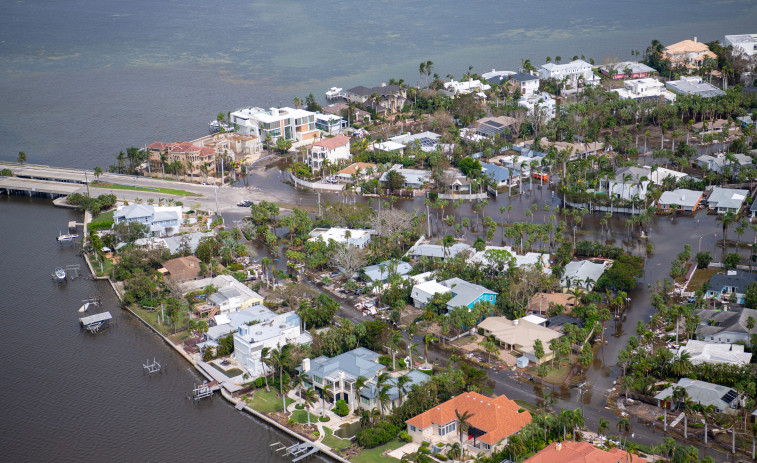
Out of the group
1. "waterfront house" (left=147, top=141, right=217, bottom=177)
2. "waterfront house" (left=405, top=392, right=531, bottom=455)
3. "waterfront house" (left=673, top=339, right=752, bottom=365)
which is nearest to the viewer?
"waterfront house" (left=405, top=392, right=531, bottom=455)

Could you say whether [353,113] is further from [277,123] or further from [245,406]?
[245,406]

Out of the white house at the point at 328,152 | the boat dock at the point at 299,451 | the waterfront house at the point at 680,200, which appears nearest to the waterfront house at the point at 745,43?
the waterfront house at the point at 680,200

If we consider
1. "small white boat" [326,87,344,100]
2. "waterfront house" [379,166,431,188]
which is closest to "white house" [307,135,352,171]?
Result: "waterfront house" [379,166,431,188]

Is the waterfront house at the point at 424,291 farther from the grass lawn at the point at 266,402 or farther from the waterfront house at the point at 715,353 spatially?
the waterfront house at the point at 715,353

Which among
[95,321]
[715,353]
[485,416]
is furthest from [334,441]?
[95,321]

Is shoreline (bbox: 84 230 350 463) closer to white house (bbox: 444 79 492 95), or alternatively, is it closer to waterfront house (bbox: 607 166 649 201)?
→ waterfront house (bbox: 607 166 649 201)

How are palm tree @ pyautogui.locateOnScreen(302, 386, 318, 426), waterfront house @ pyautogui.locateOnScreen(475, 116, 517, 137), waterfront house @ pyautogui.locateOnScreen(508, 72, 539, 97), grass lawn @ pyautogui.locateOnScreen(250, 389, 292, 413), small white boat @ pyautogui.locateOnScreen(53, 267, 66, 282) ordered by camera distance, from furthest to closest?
waterfront house @ pyautogui.locateOnScreen(508, 72, 539, 97)
waterfront house @ pyautogui.locateOnScreen(475, 116, 517, 137)
small white boat @ pyautogui.locateOnScreen(53, 267, 66, 282)
grass lawn @ pyautogui.locateOnScreen(250, 389, 292, 413)
palm tree @ pyautogui.locateOnScreen(302, 386, 318, 426)
